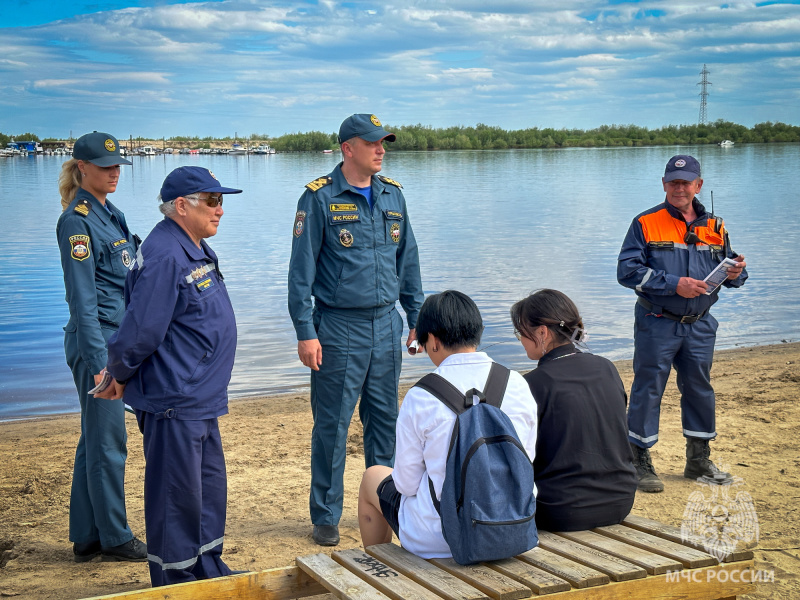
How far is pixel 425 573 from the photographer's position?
9.48 feet

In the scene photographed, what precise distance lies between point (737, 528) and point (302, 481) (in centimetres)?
297

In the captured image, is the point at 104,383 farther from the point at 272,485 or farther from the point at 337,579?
the point at 272,485

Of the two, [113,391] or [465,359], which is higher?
[465,359]

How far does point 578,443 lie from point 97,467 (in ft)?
8.59

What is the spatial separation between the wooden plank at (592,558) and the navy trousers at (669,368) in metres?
2.60

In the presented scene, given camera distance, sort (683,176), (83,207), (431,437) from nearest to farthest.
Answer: (431,437) < (83,207) < (683,176)

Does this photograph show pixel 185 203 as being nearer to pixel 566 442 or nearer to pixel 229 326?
pixel 229 326

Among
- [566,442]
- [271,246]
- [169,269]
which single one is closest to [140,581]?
[169,269]

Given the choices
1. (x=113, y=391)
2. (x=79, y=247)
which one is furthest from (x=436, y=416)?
(x=79, y=247)

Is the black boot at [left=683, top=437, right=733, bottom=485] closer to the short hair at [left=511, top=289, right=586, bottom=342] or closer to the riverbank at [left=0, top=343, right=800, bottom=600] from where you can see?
the riverbank at [left=0, top=343, right=800, bottom=600]

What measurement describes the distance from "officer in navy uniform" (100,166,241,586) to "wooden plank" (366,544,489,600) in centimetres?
91

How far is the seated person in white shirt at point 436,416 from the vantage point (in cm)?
285

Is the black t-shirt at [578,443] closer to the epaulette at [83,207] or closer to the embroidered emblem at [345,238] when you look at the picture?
the embroidered emblem at [345,238]

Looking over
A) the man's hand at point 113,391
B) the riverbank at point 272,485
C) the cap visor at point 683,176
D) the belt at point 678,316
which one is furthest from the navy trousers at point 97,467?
the cap visor at point 683,176
